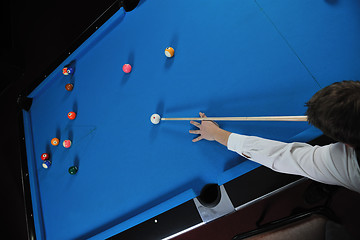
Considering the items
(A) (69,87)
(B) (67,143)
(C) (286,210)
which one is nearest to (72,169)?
(B) (67,143)

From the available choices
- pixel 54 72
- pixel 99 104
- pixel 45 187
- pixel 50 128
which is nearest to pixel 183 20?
pixel 99 104

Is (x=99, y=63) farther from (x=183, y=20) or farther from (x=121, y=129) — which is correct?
(x=183, y=20)

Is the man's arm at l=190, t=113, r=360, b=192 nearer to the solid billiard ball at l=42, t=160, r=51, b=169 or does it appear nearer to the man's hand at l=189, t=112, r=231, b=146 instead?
the man's hand at l=189, t=112, r=231, b=146

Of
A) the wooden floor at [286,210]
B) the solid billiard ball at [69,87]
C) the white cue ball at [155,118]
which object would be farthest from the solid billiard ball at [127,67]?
the wooden floor at [286,210]

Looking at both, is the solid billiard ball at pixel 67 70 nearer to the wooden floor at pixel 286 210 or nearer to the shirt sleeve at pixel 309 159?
the shirt sleeve at pixel 309 159

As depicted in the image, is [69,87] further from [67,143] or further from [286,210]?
[286,210]

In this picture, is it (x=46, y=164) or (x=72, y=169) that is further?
(x=46, y=164)

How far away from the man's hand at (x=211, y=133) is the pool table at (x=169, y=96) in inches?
2.2

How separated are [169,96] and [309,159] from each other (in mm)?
885

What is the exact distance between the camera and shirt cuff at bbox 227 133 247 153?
118 cm

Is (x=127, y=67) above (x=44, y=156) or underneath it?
above

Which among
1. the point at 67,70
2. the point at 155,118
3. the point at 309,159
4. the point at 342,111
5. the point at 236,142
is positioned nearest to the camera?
the point at 342,111

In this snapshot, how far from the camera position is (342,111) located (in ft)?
2.81

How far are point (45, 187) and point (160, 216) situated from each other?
1.08 metres
